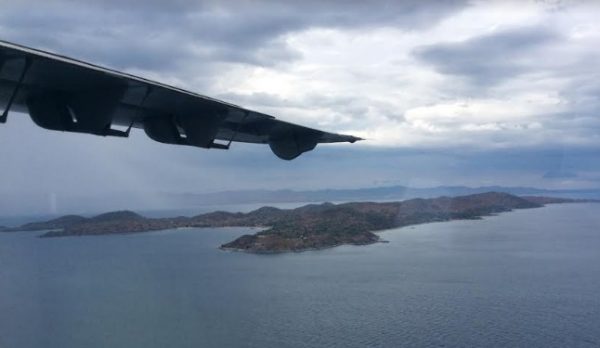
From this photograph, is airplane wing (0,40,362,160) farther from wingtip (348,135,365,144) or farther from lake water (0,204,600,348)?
lake water (0,204,600,348)

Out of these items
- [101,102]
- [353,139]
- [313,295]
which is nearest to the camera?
[101,102]

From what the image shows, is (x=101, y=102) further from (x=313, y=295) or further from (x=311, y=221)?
(x=311, y=221)

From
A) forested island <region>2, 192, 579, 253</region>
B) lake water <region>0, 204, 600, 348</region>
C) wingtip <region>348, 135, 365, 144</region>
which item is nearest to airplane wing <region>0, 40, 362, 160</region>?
wingtip <region>348, 135, 365, 144</region>

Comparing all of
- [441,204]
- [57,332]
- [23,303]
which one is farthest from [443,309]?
[441,204]

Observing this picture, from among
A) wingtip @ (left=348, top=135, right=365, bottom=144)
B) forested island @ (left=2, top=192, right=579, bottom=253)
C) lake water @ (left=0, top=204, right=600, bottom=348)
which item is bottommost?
lake water @ (left=0, top=204, right=600, bottom=348)

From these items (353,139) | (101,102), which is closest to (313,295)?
(353,139)

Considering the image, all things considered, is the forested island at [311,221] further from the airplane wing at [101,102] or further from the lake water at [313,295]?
the airplane wing at [101,102]
